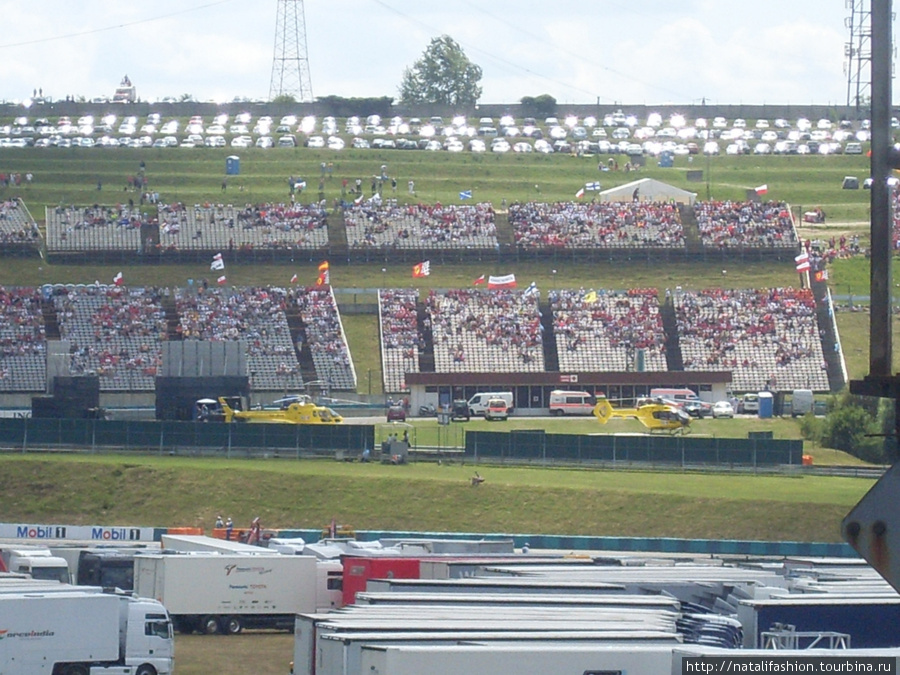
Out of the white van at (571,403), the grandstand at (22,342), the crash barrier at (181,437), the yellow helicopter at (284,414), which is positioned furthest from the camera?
the white van at (571,403)

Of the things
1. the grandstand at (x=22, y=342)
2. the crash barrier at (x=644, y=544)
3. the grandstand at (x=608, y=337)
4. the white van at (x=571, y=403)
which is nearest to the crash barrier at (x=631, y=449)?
the crash barrier at (x=644, y=544)

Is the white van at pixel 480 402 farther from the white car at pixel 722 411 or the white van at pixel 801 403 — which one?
the white van at pixel 801 403

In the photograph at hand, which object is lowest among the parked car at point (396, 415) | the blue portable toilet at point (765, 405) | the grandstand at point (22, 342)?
the parked car at point (396, 415)

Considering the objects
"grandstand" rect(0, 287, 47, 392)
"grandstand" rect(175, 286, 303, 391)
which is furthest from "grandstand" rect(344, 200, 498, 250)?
"grandstand" rect(0, 287, 47, 392)

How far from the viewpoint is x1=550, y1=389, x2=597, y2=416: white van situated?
69.2 metres

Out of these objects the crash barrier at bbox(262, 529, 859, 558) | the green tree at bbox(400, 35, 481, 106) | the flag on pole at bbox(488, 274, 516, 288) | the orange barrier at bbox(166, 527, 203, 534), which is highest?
the green tree at bbox(400, 35, 481, 106)

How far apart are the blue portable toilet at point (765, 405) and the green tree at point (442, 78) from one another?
109 m

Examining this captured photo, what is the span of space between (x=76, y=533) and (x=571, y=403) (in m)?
31.8

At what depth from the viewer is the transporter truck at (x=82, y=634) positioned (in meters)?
23.7

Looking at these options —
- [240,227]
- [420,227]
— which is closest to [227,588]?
[240,227]

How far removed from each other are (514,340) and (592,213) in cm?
1859

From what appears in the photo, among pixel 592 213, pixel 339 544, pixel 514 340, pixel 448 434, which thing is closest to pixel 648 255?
pixel 592 213

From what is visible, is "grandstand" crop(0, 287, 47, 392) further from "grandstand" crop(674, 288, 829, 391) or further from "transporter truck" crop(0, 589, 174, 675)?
"transporter truck" crop(0, 589, 174, 675)

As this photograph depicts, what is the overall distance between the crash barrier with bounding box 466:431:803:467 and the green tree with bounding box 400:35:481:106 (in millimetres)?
120614
